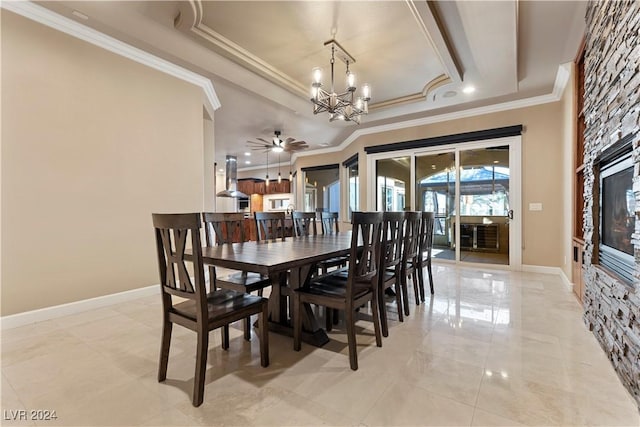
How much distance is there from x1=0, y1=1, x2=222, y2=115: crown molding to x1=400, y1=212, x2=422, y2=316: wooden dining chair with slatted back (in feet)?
10.7

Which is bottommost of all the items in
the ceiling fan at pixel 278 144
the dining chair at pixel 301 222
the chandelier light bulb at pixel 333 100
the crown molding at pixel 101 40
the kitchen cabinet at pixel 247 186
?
the dining chair at pixel 301 222

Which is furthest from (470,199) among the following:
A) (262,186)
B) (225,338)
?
(262,186)

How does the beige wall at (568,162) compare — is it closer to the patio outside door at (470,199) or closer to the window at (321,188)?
the patio outside door at (470,199)

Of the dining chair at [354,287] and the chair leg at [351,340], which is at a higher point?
the dining chair at [354,287]

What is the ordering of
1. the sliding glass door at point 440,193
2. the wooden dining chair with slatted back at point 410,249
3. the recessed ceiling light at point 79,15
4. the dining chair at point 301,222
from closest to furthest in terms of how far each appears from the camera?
1. the recessed ceiling light at point 79,15
2. the wooden dining chair with slatted back at point 410,249
3. the dining chair at point 301,222
4. the sliding glass door at point 440,193

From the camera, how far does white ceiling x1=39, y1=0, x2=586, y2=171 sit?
254 centimetres

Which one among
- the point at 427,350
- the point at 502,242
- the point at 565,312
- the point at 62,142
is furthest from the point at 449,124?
A: the point at 62,142

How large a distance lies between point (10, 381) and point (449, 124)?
6.11m

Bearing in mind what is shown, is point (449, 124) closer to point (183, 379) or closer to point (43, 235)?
point (183, 379)

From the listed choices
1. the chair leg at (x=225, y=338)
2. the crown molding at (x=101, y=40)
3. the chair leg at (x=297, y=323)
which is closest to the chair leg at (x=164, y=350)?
the chair leg at (x=225, y=338)

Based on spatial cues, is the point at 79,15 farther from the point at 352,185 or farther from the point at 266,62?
the point at 352,185

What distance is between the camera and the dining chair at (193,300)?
4.94 feet

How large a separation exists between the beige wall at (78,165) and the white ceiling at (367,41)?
0.43 m

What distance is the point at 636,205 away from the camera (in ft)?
5.19
